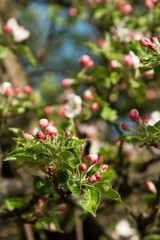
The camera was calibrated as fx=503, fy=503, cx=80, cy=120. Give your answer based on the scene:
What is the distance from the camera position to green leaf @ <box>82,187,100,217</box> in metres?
1.82

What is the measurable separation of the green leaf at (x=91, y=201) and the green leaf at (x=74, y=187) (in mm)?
33

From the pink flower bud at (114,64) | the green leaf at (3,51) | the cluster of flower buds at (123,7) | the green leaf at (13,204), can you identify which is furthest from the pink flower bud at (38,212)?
the cluster of flower buds at (123,7)

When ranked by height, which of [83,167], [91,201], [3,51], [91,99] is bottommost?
[91,201]

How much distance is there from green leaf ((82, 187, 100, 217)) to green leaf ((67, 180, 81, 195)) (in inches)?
1.3

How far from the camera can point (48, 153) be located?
6.18 ft

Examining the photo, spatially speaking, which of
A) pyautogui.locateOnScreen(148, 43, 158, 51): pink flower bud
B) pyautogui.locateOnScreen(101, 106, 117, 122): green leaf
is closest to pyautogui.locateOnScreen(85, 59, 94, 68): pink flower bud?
pyautogui.locateOnScreen(101, 106, 117, 122): green leaf

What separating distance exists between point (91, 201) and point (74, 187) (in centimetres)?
9

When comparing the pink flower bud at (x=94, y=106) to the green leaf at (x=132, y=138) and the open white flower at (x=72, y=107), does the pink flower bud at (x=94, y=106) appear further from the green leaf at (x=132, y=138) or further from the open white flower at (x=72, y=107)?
the green leaf at (x=132, y=138)

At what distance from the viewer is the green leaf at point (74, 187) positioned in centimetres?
185

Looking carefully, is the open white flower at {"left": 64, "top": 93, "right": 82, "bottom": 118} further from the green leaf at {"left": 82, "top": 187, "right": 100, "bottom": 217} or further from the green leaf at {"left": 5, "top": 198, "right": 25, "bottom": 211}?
the green leaf at {"left": 82, "top": 187, "right": 100, "bottom": 217}

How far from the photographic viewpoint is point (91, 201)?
1.83m

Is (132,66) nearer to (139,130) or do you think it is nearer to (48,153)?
(139,130)

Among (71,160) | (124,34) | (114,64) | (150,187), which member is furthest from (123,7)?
(71,160)

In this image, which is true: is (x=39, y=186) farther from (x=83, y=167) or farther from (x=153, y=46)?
(x=153, y=46)
